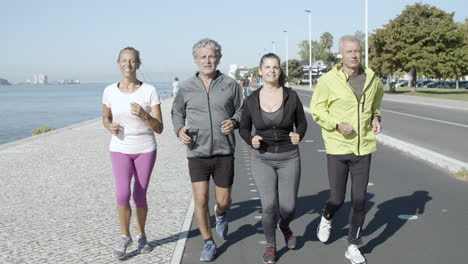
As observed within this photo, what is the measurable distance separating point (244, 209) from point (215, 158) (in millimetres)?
1937

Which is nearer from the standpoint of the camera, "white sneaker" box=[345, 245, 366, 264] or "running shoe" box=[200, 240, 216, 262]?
"white sneaker" box=[345, 245, 366, 264]

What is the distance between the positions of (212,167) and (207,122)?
16.2 inches

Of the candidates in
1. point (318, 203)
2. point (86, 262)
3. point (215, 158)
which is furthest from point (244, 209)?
point (86, 262)

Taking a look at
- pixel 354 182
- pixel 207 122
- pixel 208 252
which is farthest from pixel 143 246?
pixel 354 182

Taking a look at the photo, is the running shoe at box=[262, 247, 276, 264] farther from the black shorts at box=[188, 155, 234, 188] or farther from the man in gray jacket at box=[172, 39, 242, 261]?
the black shorts at box=[188, 155, 234, 188]

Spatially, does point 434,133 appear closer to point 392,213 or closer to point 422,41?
point 392,213

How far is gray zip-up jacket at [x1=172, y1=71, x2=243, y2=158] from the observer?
4281 mm

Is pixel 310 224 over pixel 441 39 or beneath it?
beneath

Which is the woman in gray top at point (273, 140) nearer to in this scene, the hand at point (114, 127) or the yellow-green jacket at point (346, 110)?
the yellow-green jacket at point (346, 110)

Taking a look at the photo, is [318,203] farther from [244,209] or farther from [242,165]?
[242,165]

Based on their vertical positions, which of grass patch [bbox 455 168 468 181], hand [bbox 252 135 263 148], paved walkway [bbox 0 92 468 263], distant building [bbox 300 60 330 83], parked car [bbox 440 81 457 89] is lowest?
paved walkway [bbox 0 92 468 263]

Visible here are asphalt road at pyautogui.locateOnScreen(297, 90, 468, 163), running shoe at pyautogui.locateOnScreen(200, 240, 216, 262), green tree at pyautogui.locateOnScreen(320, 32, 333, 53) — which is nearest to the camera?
running shoe at pyautogui.locateOnScreen(200, 240, 216, 262)

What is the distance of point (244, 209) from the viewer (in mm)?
6113

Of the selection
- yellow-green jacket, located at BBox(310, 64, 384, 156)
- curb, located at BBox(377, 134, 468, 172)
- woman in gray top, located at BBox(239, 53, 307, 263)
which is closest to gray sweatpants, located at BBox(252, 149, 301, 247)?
woman in gray top, located at BBox(239, 53, 307, 263)
